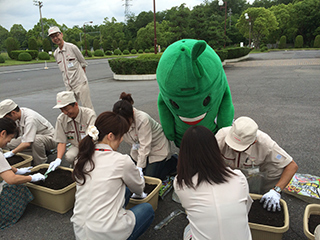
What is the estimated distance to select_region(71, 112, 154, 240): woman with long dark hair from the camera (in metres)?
1.62

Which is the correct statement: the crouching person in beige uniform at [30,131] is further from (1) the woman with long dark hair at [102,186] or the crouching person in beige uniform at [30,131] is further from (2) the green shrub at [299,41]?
(2) the green shrub at [299,41]

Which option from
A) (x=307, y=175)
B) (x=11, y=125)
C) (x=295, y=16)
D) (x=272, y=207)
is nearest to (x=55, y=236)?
(x=11, y=125)

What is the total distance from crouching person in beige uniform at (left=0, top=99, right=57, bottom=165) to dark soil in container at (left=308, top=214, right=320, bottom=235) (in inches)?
124

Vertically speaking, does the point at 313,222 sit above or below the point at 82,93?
below

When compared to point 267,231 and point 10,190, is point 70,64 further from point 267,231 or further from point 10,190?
point 267,231

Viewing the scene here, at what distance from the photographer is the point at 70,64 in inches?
178

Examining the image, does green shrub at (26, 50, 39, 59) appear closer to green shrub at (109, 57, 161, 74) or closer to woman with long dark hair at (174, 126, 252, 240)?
green shrub at (109, 57, 161, 74)

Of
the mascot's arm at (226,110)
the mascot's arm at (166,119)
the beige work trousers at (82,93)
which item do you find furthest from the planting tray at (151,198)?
the beige work trousers at (82,93)

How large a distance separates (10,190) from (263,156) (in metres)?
2.36

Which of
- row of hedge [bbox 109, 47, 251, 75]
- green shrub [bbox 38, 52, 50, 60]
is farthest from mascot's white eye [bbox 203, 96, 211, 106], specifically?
green shrub [bbox 38, 52, 50, 60]

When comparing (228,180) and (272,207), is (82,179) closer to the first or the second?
(228,180)

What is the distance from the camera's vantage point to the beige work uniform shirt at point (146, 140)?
9.10 feet

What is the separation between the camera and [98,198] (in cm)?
162

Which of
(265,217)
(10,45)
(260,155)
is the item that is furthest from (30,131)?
(10,45)
